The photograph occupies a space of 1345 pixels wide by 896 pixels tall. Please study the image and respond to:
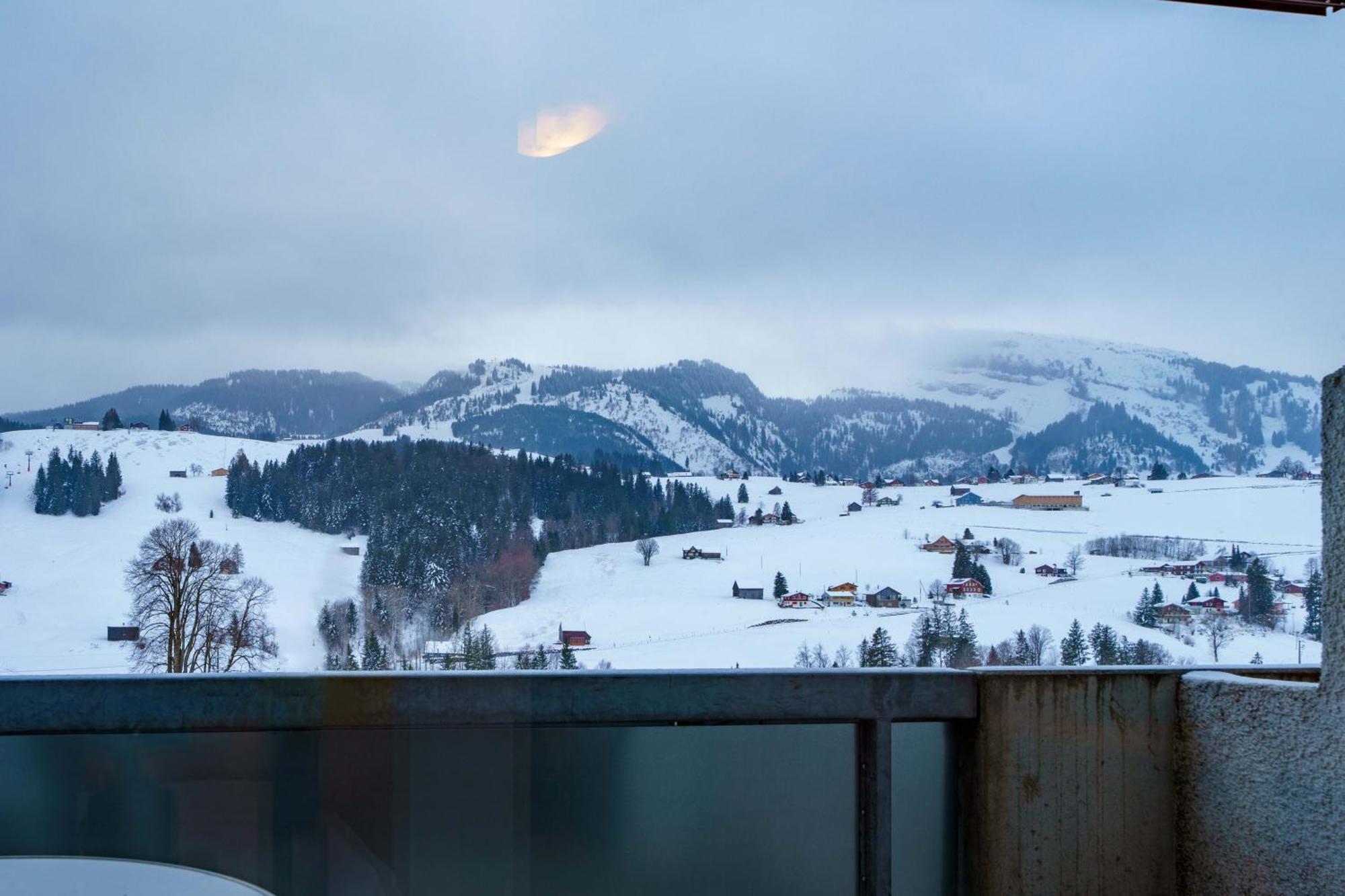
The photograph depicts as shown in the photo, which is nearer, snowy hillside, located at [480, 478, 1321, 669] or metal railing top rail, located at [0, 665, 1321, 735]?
metal railing top rail, located at [0, 665, 1321, 735]

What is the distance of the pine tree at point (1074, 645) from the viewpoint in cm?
494

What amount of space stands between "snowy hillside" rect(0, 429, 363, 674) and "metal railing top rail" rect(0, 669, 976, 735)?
3346mm

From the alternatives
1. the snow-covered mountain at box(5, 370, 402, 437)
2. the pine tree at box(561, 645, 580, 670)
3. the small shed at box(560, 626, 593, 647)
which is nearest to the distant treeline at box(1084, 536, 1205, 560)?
the small shed at box(560, 626, 593, 647)

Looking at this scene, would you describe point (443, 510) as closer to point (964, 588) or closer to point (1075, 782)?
point (964, 588)

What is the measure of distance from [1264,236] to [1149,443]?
413cm

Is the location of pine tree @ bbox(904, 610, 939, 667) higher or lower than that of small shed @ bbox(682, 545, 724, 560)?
lower

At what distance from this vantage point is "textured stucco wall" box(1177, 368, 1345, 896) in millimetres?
1984

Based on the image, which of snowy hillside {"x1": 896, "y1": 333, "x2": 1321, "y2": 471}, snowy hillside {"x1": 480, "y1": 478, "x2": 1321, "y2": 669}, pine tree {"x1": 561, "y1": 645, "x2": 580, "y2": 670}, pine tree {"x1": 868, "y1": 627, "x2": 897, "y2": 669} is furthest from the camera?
snowy hillside {"x1": 896, "y1": 333, "x2": 1321, "y2": 471}

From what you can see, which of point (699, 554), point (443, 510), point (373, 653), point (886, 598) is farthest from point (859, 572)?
point (373, 653)

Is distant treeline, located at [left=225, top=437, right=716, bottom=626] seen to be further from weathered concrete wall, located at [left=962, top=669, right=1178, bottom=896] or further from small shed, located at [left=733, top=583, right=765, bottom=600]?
weathered concrete wall, located at [left=962, top=669, right=1178, bottom=896]

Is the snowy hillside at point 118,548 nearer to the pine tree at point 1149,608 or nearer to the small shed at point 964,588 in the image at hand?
the small shed at point 964,588

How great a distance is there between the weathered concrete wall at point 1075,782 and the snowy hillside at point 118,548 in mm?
4305

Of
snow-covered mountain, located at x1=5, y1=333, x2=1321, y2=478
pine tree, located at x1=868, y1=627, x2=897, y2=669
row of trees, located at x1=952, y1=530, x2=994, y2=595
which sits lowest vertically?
pine tree, located at x1=868, y1=627, x2=897, y2=669

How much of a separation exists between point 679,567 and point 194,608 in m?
3.71
